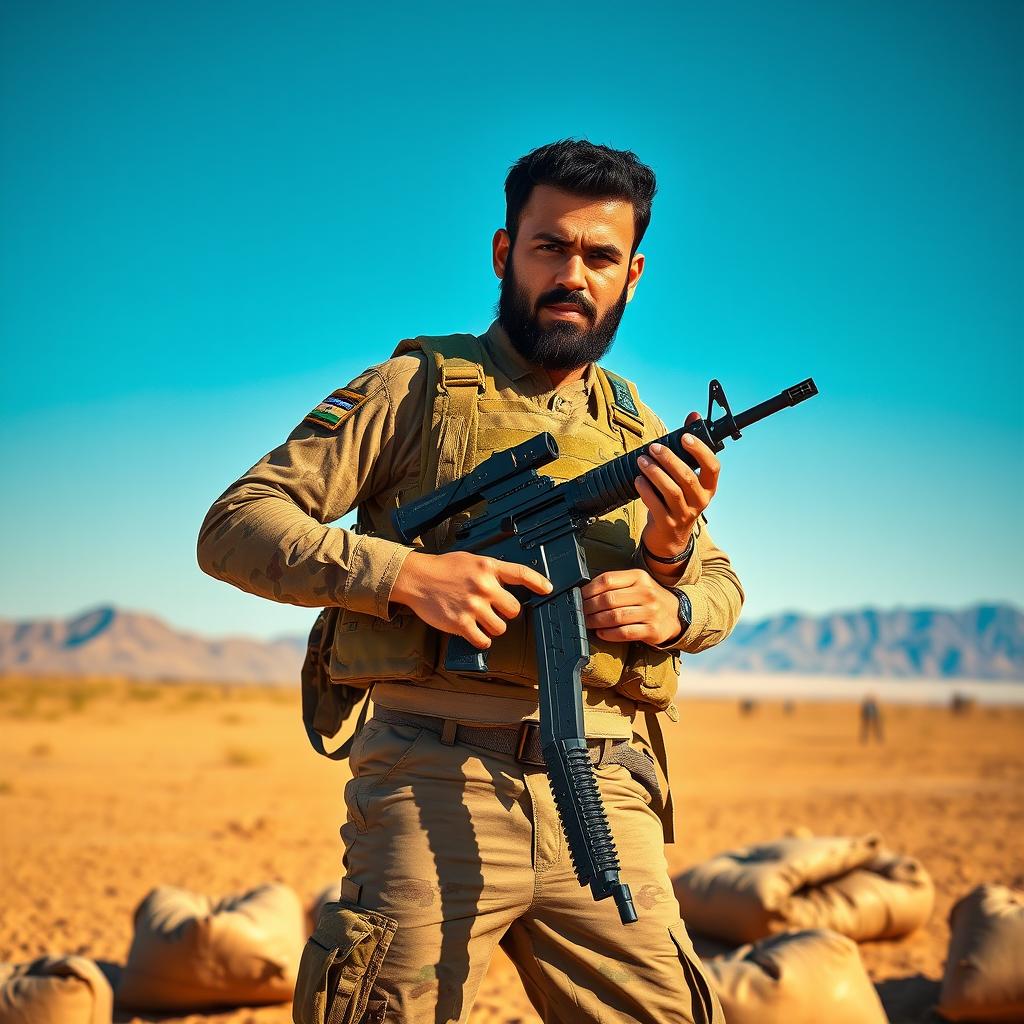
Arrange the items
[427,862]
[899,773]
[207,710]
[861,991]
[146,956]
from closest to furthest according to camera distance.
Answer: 1. [427,862]
2. [861,991]
3. [146,956]
4. [899,773]
5. [207,710]

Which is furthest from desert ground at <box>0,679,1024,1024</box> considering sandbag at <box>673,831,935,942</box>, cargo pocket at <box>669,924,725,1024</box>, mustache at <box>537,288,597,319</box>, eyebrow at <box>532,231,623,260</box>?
eyebrow at <box>532,231,623,260</box>

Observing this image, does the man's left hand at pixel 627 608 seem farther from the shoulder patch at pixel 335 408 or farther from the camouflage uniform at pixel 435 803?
the shoulder patch at pixel 335 408

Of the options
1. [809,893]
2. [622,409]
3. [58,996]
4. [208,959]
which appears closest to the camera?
[622,409]

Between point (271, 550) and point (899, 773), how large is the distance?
17.2 m

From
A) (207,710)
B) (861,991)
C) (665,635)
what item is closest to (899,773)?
(861,991)

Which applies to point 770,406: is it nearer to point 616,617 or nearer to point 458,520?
point 616,617

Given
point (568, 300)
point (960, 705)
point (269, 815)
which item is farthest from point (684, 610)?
point (960, 705)

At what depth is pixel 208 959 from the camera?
4.51m

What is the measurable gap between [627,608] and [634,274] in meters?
0.94

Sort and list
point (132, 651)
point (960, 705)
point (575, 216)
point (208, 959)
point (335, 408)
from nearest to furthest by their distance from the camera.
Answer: point (335, 408), point (575, 216), point (208, 959), point (960, 705), point (132, 651)

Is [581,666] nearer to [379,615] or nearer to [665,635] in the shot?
[665,635]

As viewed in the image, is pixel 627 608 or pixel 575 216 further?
pixel 575 216

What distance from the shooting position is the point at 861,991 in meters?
4.04

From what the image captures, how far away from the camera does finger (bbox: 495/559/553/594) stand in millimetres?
2207
